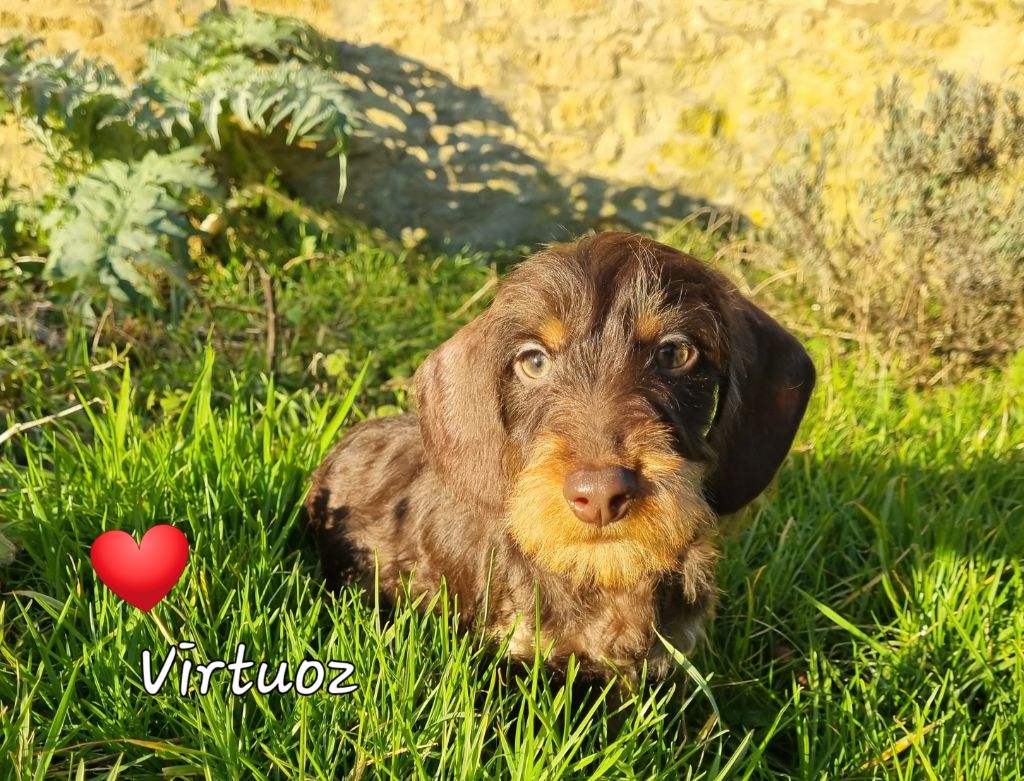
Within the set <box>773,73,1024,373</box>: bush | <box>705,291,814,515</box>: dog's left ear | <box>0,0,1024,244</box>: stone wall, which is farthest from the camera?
<box>0,0,1024,244</box>: stone wall

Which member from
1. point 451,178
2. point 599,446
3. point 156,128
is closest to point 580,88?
point 451,178

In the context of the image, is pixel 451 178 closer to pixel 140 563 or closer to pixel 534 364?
pixel 534 364

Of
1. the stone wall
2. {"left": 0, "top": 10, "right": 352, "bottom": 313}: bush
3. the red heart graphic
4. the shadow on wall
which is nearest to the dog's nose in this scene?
the red heart graphic

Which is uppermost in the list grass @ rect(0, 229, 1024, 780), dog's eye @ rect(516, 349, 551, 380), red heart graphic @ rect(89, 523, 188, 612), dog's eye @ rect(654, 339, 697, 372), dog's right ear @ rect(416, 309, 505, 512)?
dog's eye @ rect(654, 339, 697, 372)

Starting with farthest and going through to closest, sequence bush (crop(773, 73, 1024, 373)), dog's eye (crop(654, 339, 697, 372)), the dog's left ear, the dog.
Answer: bush (crop(773, 73, 1024, 373)), the dog's left ear, dog's eye (crop(654, 339, 697, 372)), the dog

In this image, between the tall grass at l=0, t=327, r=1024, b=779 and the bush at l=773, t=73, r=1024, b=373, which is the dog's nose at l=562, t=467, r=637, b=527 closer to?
the tall grass at l=0, t=327, r=1024, b=779

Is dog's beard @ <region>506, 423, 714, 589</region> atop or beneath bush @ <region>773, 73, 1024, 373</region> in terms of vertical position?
beneath

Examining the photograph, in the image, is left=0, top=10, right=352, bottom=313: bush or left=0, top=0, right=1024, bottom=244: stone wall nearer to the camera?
left=0, top=10, right=352, bottom=313: bush

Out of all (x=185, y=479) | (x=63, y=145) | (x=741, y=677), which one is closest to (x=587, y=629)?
(x=741, y=677)
